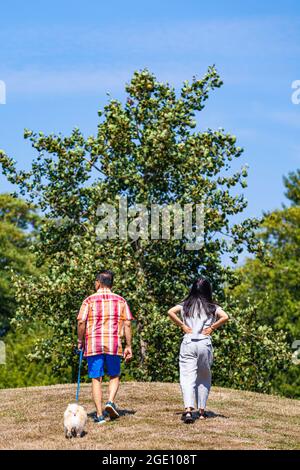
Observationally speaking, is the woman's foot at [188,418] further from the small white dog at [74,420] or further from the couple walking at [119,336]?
the small white dog at [74,420]

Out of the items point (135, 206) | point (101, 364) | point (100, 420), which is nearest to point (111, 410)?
point (100, 420)

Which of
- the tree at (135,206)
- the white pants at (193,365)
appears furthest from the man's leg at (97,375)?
the tree at (135,206)

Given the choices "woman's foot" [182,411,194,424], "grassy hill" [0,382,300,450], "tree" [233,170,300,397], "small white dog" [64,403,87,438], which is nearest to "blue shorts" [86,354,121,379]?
"grassy hill" [0,382,300,450]

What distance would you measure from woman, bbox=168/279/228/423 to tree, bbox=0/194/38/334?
126 ft

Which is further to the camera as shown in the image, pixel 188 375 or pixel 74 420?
pixel 188 375

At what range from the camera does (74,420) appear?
1227cm

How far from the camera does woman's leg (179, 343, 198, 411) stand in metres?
13.2

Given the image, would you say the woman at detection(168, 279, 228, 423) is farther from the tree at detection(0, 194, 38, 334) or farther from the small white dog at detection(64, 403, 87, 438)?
the tree at detection(0, 194, 38, 334)

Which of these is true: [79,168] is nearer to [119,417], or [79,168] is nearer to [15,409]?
[15,409]

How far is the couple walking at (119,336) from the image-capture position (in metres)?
13.2

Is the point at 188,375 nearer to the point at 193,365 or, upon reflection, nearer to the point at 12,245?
the point at 193,365

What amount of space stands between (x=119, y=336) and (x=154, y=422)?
1440mm
